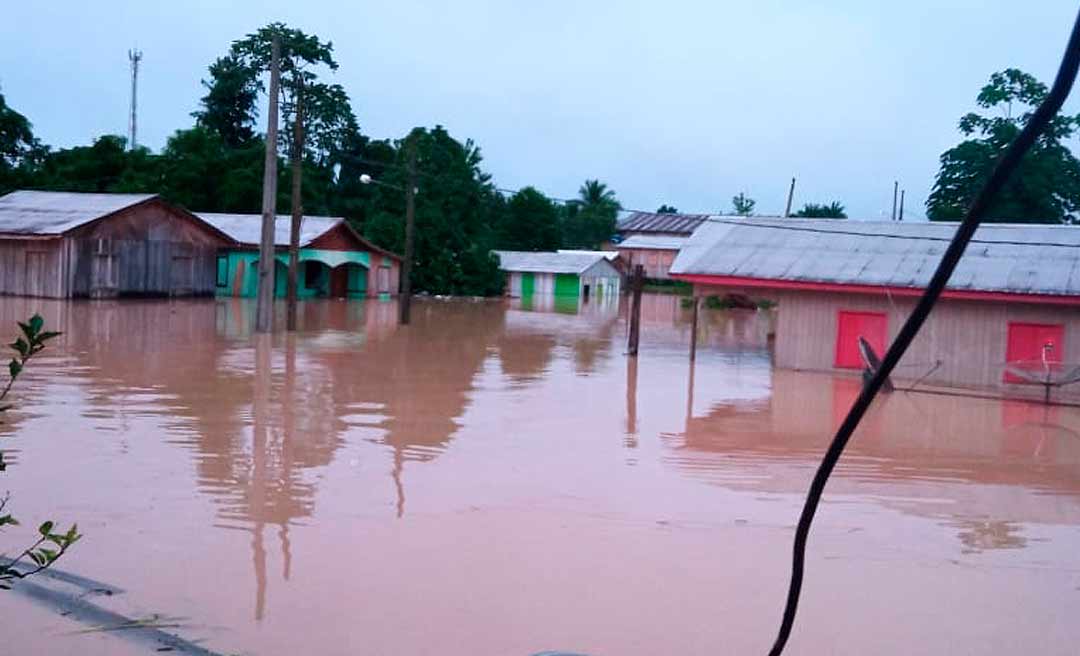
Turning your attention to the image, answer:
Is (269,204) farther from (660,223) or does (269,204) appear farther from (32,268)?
(660,223)

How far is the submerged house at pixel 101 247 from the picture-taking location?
36.1 metres

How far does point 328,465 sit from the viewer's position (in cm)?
1212

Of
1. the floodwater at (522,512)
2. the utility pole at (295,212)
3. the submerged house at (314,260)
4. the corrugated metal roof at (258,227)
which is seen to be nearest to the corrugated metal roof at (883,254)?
the floodwater at (522,512)

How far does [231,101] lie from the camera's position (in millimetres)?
65375

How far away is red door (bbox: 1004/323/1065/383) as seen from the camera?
22172 millimetres

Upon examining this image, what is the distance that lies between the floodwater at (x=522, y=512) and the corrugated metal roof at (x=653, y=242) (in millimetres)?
59029

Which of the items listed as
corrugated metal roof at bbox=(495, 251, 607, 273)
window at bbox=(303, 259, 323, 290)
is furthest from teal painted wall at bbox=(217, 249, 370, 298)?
corrugated metal roof at bbox=(495, 251, 607, 273)

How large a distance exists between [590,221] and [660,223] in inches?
342

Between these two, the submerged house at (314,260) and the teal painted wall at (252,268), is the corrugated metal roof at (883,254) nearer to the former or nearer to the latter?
the submerged house at (314,260)

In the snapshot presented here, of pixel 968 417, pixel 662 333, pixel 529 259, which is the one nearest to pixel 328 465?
pixel 968 417

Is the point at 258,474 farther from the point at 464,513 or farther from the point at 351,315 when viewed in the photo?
the point at 351,315

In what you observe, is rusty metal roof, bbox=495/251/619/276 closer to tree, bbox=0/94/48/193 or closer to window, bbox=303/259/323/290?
window, bbox=303/259/323/290

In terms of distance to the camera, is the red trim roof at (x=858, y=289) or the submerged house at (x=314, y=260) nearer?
the red trim roof at (x=858, y=289)

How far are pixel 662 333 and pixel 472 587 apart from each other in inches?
1107
